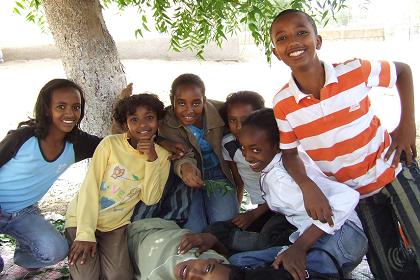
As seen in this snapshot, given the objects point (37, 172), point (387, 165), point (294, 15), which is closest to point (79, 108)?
point (37, 172)

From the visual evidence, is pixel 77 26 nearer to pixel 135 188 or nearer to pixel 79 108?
pixel 79 108

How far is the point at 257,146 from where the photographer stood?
2.45m

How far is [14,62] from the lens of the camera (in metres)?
12.2

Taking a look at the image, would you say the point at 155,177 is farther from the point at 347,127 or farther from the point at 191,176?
the point at 347,127

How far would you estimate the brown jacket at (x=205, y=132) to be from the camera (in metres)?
3.17

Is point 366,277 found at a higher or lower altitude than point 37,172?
lower

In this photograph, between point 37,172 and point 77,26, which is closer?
point 37,172

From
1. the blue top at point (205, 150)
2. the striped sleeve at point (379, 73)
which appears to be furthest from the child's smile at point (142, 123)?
the striped sleeve at point (379, 73)

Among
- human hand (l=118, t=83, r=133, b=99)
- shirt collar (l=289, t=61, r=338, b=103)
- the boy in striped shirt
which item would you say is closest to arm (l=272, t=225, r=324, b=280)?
the boy in striped shirt

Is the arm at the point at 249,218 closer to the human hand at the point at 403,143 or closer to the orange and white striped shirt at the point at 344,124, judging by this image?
the orange and white striped shirt at the point at 344,124

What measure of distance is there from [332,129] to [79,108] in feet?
5.24

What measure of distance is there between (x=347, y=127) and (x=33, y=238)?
6.61 ft

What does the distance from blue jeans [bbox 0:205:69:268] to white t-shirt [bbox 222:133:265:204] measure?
1.24 m

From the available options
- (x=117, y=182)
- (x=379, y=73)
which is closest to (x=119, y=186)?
(x=117, y=182)
